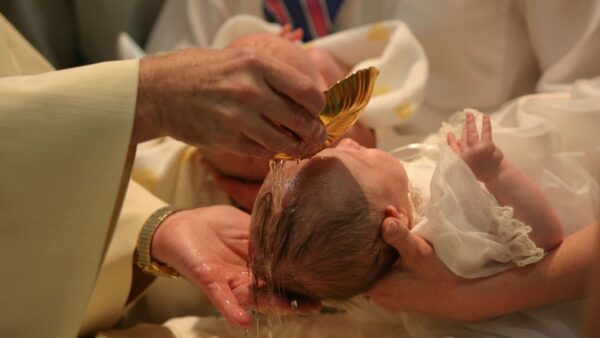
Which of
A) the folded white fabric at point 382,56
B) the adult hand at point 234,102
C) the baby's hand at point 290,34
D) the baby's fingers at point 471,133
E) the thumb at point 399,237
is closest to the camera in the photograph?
the adult hand at point 234,102

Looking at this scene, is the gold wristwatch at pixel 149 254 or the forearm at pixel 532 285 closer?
the forearm at pixel 532 285

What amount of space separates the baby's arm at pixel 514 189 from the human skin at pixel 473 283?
0.11 ft

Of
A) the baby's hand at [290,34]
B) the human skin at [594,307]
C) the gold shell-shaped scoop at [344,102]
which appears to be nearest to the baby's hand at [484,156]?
the gold shell-shaped scoop at [344,102]

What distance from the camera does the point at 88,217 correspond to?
100 cm

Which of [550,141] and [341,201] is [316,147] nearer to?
[341,201]

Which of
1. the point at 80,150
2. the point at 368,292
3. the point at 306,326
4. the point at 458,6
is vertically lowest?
the point at 306,326

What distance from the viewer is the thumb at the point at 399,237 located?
1066mm

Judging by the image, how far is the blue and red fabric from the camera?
1.97 metres

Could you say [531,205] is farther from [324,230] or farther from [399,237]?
[324,230]

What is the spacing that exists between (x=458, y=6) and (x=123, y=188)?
3.46 ft

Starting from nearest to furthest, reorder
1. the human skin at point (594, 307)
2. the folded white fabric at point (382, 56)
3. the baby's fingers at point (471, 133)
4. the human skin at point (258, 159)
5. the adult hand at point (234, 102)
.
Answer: the human skin at point (594, 307) → the adult hand at point (234, 102) → the baby's fingers at point (471, 133) → the human skin at point (258, 159) → the folded white fabric at point (382, 56)

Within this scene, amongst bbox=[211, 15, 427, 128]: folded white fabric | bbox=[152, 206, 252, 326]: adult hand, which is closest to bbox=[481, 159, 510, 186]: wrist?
bbox=[152, 206, 252, 326]: adult hand

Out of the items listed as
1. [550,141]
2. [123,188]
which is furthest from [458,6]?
[123,188]

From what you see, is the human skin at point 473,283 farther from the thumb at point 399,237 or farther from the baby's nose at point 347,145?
the baby's nose at point 347,145
